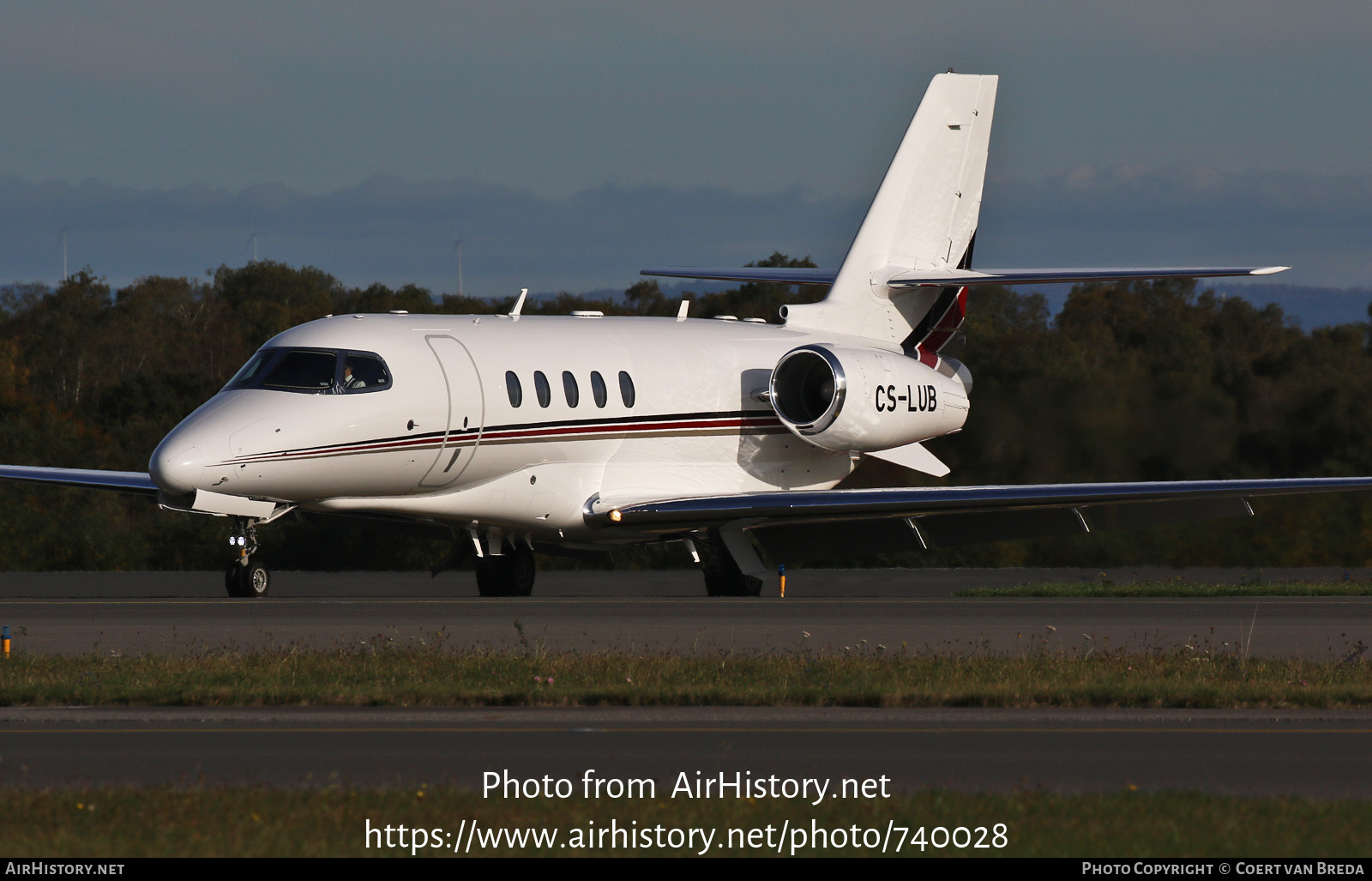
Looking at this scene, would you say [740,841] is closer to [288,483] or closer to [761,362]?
[288,483]

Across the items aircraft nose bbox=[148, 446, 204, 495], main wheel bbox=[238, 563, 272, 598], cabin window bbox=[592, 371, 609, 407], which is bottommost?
main wheel bbox=[238, 563, 272, 598]

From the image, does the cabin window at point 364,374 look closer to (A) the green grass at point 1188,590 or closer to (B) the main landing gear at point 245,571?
(B) the main landing gear at point 245,571

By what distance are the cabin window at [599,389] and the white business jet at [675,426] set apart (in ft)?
0.13

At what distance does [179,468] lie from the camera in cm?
2114

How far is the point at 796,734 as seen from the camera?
39.5ft

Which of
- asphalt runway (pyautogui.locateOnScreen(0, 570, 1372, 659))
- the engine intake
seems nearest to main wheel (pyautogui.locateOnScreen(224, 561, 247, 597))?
asphalt runway (pyautogui.locateOnScreen(0, 570, 1372, 659))

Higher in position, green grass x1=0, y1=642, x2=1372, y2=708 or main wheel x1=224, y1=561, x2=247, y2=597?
green grass x1=0, y1=642, x2=1372, y2=708

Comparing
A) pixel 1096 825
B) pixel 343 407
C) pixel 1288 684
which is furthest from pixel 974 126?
pixel 1096 825

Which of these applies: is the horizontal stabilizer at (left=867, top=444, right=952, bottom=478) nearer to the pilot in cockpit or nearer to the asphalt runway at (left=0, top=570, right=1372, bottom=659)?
the asphalt runway at (left=0, top=570, right=1372, bottom=659)

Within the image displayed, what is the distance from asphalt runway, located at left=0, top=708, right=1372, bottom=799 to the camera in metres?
10.0

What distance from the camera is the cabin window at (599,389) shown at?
26.6 metres

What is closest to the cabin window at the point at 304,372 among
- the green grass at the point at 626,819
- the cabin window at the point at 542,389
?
the cabin window at the point at 542,389

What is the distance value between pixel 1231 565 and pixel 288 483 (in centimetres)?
1653

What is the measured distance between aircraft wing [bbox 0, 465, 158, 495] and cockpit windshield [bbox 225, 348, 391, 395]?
11.2ft
